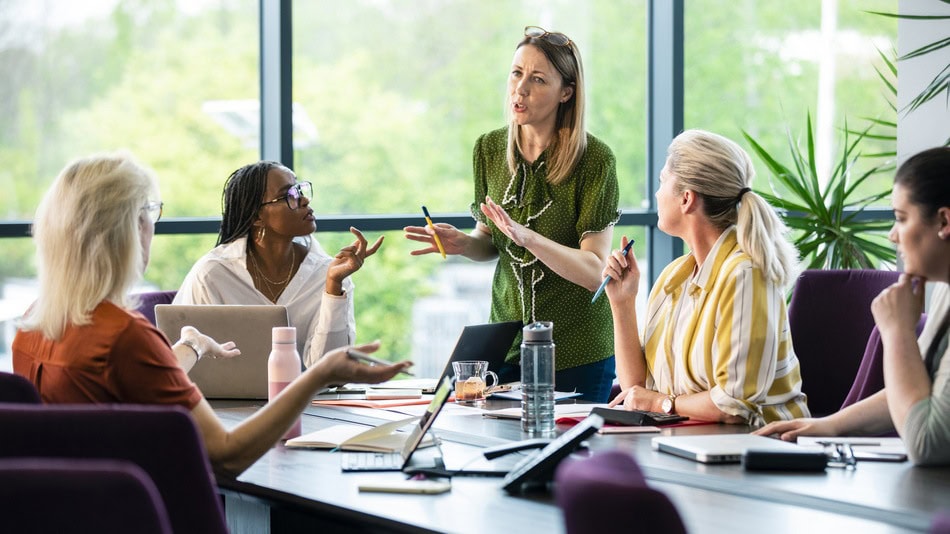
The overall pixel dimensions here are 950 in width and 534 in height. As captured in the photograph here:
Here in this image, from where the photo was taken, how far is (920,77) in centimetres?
403

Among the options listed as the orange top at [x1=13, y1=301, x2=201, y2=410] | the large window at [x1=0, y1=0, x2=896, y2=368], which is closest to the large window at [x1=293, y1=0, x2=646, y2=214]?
the large window at [x1=0, y1=0, x2=896, y2=368]

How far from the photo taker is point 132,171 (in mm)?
2008

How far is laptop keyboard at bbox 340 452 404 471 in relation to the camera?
2.15 meters

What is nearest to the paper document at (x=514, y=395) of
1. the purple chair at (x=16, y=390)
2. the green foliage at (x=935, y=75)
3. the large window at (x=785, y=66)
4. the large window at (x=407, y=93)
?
the purple chair at (x=16, y=390)

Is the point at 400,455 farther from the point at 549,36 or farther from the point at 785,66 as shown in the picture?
the point at 785,66

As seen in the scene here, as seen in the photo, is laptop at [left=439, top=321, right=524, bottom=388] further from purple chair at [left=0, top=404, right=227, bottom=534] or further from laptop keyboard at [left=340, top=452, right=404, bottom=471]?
purple chair at [left=0, top=404, right=227, bottom=534]

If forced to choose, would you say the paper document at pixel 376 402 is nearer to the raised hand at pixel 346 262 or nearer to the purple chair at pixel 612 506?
the raised hand at pixel 346 262

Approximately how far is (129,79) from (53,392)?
17.4 ft

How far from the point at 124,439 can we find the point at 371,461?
73 centimetres

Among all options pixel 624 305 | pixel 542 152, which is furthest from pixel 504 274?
pixel 624 305

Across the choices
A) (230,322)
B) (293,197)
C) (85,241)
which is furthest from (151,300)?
(85,241)

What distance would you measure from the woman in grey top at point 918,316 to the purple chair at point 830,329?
0.97 meters

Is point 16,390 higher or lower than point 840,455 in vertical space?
higher

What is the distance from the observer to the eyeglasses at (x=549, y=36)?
133 inches
